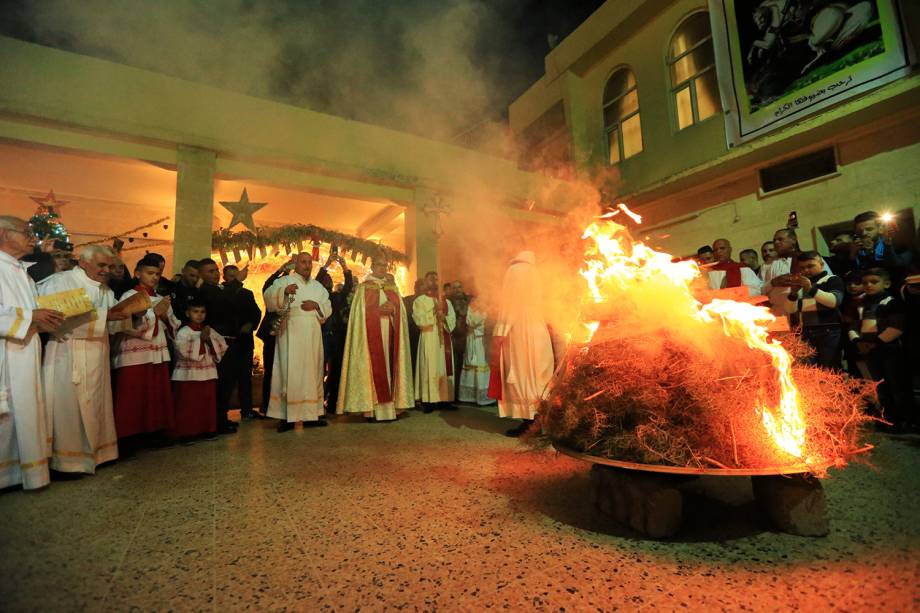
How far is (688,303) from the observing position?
2.57 m

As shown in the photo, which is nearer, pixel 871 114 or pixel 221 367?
pixel 221 367

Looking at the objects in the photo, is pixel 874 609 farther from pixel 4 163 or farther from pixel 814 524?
pixel 4 163

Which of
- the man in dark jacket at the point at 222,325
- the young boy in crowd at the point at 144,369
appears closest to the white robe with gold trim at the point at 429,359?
the man in dark jacket at the point at 222,325

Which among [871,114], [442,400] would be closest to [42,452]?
[442,400]

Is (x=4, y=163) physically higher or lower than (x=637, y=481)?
higher

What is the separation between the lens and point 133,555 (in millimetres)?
1998

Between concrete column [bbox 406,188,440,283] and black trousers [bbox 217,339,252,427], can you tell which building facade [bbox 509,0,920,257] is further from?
black trousers [bbox 217,339,252,427]

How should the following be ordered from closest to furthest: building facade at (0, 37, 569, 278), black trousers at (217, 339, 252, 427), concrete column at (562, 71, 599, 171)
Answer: black trousers at (217, 339, 252, 427)
building facade at (0, 37, 569, 278)
concrete column at (562, 71, 599, 171)

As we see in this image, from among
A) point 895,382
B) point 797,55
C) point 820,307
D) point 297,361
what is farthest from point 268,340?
point 797,55

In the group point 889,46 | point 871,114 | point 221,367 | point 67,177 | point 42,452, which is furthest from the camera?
point 67,177

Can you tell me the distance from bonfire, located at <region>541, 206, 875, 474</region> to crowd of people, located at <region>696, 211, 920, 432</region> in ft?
7.59

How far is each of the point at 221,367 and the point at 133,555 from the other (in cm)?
391

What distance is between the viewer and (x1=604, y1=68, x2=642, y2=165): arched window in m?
11.6

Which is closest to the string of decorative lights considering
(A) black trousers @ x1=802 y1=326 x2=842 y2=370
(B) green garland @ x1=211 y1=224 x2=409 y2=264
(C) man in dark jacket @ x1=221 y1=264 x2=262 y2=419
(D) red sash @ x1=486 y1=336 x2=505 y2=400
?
(B) green garland @ x1=211 y1=224 x2=409 y2=264
